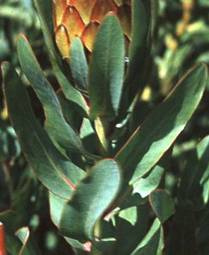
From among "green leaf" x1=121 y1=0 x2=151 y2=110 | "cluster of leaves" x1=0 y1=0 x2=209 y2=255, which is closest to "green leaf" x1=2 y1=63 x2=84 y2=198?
"cluster of leaves" x1=0 y1=0 x2=209 y2=255

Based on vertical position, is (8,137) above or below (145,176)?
below

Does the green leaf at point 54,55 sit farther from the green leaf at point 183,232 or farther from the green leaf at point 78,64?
the green leaf at point 183,232

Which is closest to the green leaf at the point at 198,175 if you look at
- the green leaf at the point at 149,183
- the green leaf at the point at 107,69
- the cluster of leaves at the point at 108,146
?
the cluster of leaves at the point at 108,146

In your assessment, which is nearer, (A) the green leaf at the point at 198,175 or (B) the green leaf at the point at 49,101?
(B) the green leaf at the point at 49,101

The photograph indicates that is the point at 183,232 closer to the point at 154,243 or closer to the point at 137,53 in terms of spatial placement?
the point at 154,243

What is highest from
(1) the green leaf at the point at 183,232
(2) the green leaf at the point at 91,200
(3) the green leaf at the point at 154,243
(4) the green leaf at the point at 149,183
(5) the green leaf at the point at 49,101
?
(5) the green leaf at the point at 49,101

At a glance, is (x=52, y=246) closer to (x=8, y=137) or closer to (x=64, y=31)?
(x=8, y=137)

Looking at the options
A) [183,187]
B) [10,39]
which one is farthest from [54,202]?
[10,39]

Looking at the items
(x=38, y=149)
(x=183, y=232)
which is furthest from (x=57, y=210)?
(x=183, y=232)
